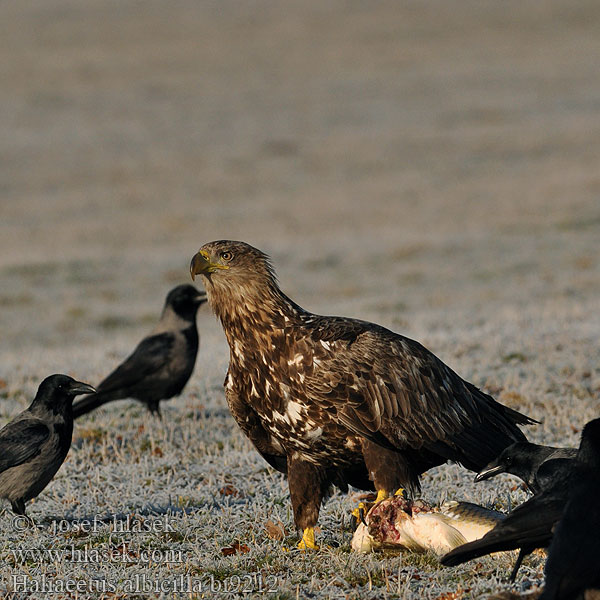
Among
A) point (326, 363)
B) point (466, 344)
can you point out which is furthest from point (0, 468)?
point (466, 344)

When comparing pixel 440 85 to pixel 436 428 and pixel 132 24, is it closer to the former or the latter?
pixel 132 24

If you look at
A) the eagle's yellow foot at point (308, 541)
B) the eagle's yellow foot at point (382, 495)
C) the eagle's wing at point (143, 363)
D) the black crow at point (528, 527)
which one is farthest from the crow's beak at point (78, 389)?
the black crow at point (528, 527)

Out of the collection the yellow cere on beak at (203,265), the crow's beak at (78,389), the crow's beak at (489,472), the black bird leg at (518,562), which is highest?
the yellow cere on beak at (203,265)

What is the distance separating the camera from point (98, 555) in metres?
7.57

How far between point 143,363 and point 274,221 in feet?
79.0

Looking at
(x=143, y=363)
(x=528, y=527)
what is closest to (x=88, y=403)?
(x=143, y=363)

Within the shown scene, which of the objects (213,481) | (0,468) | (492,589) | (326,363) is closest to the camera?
(492,589)

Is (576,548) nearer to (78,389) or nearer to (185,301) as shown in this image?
(78,389)

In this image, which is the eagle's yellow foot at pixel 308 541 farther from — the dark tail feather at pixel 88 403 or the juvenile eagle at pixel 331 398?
the dark tail feather at pixel 88 403

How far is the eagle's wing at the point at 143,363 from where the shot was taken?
13.0m

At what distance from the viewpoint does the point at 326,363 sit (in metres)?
7.36

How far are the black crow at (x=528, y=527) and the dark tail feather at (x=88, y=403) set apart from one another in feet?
24.1

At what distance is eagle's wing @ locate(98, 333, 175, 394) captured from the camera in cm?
1303

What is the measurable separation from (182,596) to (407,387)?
2255 millimetres
